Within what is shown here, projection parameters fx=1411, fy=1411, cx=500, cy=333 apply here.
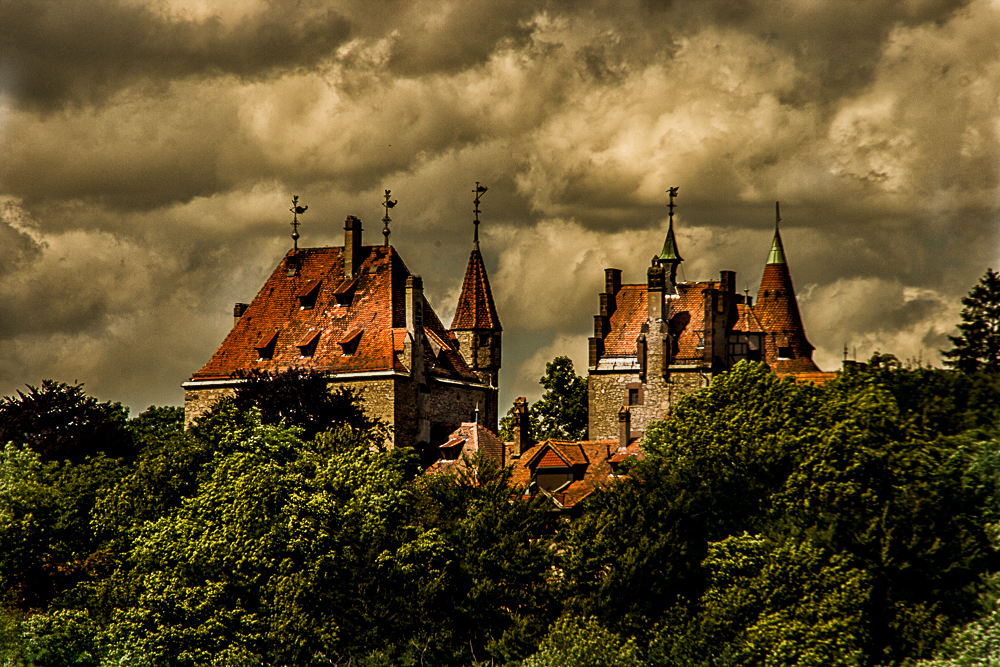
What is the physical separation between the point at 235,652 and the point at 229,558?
10.5ft

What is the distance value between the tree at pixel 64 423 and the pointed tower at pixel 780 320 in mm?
34358

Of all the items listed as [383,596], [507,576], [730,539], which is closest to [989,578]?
[730,539]

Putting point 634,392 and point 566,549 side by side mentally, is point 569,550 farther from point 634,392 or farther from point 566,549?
point 634,392

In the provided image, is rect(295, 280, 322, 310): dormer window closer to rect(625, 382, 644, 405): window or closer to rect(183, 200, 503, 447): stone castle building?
rect(183, 200, 503, 447): stone castle building

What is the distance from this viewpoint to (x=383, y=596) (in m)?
43.6

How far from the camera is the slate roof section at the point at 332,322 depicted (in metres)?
64.5

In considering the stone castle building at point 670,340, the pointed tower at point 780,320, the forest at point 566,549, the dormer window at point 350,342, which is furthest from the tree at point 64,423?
the pointed tower at point 780,320

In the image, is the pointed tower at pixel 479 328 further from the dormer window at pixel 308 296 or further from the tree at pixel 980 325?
the tree at pixel 980 325

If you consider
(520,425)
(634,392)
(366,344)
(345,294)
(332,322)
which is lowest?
(520,425)

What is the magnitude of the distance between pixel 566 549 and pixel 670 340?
27364 mm

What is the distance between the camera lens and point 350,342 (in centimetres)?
6494

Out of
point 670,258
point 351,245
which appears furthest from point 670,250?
point 351,245

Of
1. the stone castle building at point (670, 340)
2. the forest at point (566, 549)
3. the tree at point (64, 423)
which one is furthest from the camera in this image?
the stone castle building at point (670, 340)

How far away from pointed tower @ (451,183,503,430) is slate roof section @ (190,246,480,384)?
1.70m
